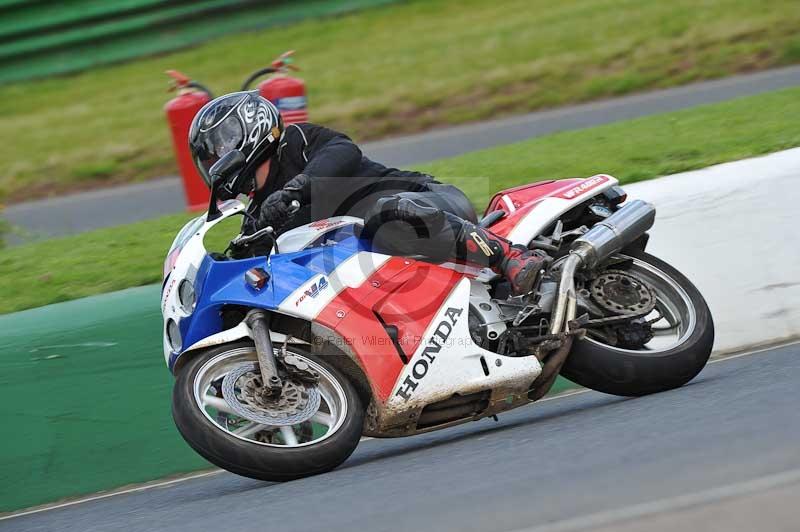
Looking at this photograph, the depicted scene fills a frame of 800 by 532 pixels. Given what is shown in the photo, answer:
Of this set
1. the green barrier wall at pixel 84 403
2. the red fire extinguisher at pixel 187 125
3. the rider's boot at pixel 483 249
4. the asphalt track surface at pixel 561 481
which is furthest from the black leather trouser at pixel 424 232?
the red fire extinguisher at pixel 187 125

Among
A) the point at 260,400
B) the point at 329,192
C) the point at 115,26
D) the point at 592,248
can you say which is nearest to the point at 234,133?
the point at 329,192

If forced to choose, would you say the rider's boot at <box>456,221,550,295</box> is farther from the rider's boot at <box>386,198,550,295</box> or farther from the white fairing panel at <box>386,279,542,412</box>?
the white fairing panel at <box>386,279,542,412</box>

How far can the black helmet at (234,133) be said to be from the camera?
16.9ft

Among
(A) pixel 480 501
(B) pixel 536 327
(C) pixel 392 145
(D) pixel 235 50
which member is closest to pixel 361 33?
(D) pixel 235 50

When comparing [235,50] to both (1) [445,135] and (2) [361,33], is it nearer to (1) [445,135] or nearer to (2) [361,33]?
(2) [361,33]

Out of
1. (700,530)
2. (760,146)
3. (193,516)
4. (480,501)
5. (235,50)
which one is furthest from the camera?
(235,50)

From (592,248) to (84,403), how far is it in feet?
8.07

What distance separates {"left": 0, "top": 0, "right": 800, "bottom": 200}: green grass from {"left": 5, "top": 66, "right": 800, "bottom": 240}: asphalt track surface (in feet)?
1.46

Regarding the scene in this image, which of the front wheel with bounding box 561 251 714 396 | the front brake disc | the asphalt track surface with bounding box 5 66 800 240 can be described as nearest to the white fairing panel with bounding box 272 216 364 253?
the front brake disc

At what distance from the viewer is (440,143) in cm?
1237

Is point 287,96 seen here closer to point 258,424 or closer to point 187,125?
point 187,125

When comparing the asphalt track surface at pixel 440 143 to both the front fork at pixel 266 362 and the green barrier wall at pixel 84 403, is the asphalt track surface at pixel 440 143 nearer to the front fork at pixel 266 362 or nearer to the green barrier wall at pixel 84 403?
the green barrier wall at pixel 84 403

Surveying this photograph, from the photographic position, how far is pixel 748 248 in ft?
20.3

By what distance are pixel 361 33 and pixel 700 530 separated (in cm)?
1384
